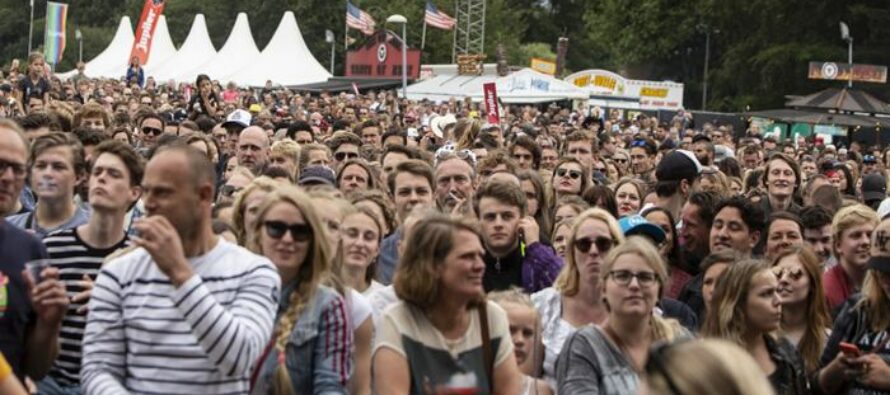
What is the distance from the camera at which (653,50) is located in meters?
78.3

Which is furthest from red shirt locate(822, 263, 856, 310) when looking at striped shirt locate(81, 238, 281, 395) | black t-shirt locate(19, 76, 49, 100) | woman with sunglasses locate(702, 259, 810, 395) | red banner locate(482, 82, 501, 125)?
black t-shirt locate(19, 76, 49, 100)

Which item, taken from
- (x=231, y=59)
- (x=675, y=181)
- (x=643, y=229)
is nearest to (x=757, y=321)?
(x=643, y=229)

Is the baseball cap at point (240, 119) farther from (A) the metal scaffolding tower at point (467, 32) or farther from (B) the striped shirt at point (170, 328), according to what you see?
(A) the metal scaffolding tower at point (467, 32)

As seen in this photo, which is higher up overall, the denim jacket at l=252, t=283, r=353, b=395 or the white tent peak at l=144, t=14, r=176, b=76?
the white tent peak at l=144, t=14, r=176, b=76

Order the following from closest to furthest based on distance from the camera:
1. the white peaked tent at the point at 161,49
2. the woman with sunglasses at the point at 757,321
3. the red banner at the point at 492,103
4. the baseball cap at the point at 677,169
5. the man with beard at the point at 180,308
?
the man with beard at the point at 180,308, the woman with sunglasses at the point at 757,321, the baseball cap at the point at 677,169, the red banner at the point at 492,103, the white peaked tent at the point at 161,49

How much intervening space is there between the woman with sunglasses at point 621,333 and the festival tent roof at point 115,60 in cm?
6135

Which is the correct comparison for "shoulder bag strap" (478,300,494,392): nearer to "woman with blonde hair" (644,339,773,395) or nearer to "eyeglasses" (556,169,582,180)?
"woman with blonde hair" (644,339,773,395)

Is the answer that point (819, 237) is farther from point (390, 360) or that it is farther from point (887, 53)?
point (887, 53)

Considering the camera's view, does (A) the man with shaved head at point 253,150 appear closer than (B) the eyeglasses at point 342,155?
Yes

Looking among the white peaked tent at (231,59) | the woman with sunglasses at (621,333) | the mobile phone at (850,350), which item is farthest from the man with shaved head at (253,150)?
the white peaked tent at (231,59)

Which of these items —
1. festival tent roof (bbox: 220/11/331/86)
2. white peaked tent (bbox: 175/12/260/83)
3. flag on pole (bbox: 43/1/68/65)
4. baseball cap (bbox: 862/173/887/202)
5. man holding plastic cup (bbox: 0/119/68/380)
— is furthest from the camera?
white peaked tent (bbox: 175/12/260/83)

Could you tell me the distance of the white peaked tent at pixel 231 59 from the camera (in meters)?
63.2

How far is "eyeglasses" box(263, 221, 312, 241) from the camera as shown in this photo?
5.96m

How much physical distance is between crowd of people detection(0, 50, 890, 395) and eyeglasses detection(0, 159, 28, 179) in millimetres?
11
